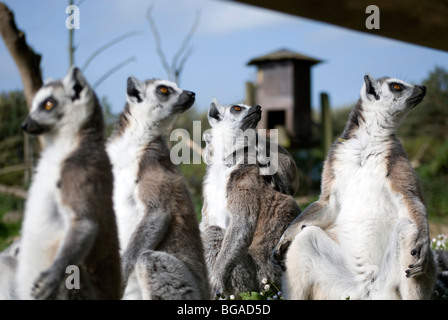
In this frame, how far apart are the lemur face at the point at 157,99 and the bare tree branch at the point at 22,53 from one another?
477 mm

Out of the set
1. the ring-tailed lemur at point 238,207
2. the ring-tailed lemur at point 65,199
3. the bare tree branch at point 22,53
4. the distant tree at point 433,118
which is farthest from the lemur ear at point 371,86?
the distant tree at point 433,118

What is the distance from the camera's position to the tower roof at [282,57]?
1166cm

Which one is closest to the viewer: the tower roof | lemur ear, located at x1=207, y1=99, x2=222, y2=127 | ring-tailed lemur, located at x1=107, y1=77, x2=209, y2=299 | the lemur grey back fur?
the lemur grey back fur

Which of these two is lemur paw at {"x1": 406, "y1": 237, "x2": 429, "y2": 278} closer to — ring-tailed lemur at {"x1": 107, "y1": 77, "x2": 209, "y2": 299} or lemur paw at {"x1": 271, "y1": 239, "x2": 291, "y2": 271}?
lemur paw at {"x1": 271, "y1": 239, "x2": 291, "y2": 271}

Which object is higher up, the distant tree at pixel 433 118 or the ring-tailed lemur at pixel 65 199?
the distant tree at pixel 433 118

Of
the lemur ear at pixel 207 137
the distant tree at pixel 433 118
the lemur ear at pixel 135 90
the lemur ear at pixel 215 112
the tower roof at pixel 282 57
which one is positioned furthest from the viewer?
the distant tree at pixel 433 118

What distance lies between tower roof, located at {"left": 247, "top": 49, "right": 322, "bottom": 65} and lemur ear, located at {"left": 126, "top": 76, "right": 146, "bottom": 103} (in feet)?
29.8

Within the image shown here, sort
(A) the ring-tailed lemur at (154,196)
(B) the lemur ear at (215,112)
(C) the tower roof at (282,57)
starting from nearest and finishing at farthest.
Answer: (A) the ring-tailed lemur at (154,196)
(B) the lemur ear at (215,112)
(C) the tower roof at (282,57)

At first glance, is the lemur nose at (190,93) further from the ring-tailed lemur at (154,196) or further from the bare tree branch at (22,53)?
the bare tree branch at (22,53)

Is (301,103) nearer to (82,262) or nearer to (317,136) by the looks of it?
(317,136)

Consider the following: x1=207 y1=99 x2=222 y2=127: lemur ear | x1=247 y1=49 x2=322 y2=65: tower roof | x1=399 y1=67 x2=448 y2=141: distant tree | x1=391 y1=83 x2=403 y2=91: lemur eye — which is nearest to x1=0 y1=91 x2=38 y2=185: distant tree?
x1=207 y1=99 x2=222 y2=127: lemur ear

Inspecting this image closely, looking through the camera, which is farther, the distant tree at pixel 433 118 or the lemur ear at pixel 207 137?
the distant tree at pixel 433 118

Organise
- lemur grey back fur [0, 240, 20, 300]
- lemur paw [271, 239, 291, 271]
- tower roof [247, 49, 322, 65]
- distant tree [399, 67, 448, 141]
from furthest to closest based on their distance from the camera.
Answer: distant tree [399, 67, 448, 141]
tower roof [247, 49, 322, 65]
lemur paw [271, 239, 291, 271]
lemur grey back fur [0, 240, 20, 300]

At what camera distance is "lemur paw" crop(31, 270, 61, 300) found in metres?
2.06
